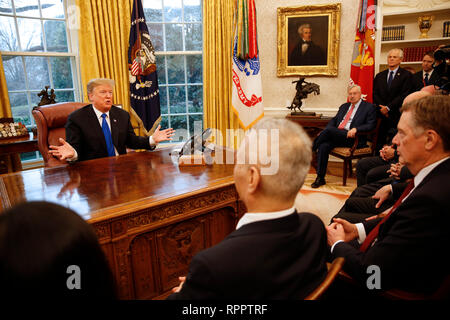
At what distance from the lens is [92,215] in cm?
161

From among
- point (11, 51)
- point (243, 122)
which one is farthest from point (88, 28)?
point (243, 122)

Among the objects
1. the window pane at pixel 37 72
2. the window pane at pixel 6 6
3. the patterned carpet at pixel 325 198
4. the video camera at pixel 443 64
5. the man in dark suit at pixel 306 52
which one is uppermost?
the window pane at pixel 6 6

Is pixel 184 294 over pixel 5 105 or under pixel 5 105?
under

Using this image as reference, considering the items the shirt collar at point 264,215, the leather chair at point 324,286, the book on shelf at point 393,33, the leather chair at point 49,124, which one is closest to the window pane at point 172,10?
the leather chair at point 49,124

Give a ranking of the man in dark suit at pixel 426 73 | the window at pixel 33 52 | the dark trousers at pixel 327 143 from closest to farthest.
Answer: the window at pixel 33 52
the man in dark suit at pixel 426 73
the dark trousers at pixel 327 143

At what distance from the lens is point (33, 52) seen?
4395 millimetres

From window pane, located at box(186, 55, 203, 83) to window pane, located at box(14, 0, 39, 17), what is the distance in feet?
7.37

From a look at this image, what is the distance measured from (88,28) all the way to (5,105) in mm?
1511

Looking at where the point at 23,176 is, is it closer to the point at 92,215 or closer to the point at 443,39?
the point at 92,215

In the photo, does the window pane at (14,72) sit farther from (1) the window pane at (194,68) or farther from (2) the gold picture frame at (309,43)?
(2) the gold picture frame at (309,43)

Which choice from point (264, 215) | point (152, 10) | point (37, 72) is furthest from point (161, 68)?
point (264, 215)

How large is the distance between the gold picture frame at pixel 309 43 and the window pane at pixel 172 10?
1664 mm

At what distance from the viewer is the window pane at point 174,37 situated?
530 cm

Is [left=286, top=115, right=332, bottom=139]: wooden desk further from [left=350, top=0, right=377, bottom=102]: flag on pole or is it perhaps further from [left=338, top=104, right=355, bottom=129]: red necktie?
[left=350, top=0, right=377, bottom=102]: flag on pole
